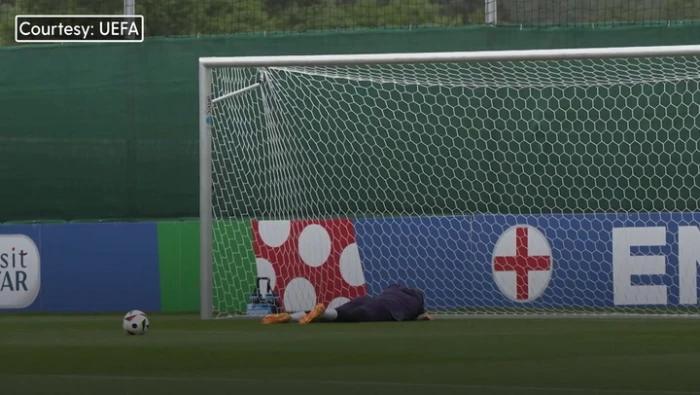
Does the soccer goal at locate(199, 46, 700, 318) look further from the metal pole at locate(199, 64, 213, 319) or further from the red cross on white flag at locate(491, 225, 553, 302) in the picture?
the metal pole at locate(199, 64, 213, 319)

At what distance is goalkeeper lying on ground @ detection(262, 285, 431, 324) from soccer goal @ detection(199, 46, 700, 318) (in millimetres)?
1585

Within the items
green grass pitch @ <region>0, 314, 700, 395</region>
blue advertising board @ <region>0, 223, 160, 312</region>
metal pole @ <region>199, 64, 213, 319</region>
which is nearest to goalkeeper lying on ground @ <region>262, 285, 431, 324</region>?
green grass pitch @ <region>0, 314, 700, 395</region>

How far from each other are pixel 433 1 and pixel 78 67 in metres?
2.85

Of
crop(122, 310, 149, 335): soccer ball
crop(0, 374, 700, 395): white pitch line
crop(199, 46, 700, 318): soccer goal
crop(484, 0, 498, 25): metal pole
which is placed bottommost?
crop(122, 310, 149, 335): soccer ball

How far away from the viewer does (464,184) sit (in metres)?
10.9

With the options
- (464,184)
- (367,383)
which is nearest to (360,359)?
(367,383)

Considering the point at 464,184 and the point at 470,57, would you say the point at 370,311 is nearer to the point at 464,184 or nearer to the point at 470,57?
the point at 470,57

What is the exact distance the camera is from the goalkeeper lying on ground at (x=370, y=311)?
28.2 feet

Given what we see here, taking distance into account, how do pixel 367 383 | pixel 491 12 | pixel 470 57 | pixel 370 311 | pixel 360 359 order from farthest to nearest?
pixel 491 12
pixel 470 57
pixel 370 311
pixel 360 359
pixel 367 383

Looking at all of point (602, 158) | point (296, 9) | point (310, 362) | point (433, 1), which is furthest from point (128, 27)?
point (310, 362)

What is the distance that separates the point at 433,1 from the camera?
11.8 m

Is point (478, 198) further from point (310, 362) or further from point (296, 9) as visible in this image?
point (310, 362)
